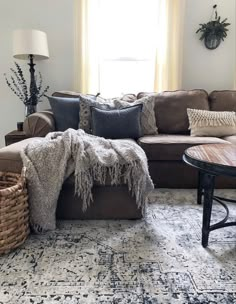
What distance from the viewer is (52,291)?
127cm

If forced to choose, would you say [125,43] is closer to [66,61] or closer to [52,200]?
[66,61]

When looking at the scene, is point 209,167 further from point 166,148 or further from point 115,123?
point 115,123

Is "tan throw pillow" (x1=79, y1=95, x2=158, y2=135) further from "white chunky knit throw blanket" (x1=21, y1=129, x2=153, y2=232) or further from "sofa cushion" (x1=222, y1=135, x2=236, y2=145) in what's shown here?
"white chunky knit throw blanket" (x1=21, y1=129, x2=153, y2=232)

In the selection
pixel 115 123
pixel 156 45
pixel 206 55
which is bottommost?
pixel 115 123

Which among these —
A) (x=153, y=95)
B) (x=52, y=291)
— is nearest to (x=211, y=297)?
(x=52, y=291)

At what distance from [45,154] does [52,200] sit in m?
0.31

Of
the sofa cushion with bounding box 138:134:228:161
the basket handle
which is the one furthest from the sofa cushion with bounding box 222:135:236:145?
the basket handle

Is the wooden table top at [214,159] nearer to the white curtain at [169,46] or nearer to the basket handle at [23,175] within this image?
the basket handle at [23,175]

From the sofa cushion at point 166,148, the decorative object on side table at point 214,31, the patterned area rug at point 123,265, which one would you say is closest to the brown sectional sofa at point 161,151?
the sofa cushion at point 166,148

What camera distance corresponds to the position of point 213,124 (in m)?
2.89

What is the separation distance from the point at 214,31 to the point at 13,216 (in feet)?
10.4

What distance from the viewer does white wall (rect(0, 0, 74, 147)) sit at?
3418mm

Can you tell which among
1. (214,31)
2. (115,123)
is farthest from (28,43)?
(214,31)

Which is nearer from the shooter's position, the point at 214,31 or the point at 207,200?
the point at 207,200
